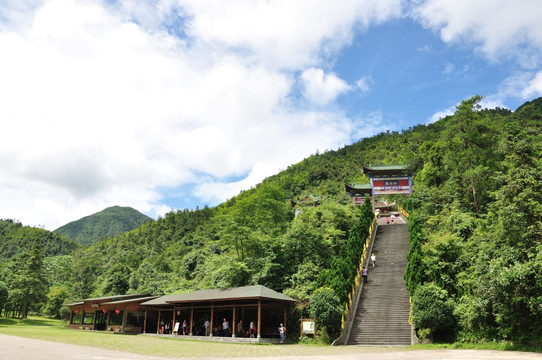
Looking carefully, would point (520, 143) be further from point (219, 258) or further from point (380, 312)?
point (219, 258)

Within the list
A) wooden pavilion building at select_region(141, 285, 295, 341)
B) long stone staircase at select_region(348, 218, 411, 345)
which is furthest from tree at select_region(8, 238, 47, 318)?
long stone staircase at select_region(348, 218, 411, 345)

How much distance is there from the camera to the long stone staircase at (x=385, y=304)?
16141mm

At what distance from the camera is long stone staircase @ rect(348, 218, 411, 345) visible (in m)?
16.1

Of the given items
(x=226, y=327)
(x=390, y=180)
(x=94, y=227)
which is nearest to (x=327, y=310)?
(x=226, y=327)

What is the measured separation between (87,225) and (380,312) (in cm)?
20246

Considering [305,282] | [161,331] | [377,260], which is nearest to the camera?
[305,282]

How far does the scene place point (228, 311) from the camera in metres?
22.1

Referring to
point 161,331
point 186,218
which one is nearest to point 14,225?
point 186,218

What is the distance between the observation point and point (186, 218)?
85.2 metres

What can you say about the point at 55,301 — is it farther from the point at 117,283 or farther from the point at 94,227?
the point at 94,227

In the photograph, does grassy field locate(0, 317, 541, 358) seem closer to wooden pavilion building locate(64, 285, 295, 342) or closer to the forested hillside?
the forested hillside

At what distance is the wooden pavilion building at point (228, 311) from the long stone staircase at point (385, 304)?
382 cm

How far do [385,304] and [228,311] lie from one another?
952cm

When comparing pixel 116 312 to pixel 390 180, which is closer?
pixel 116 312
